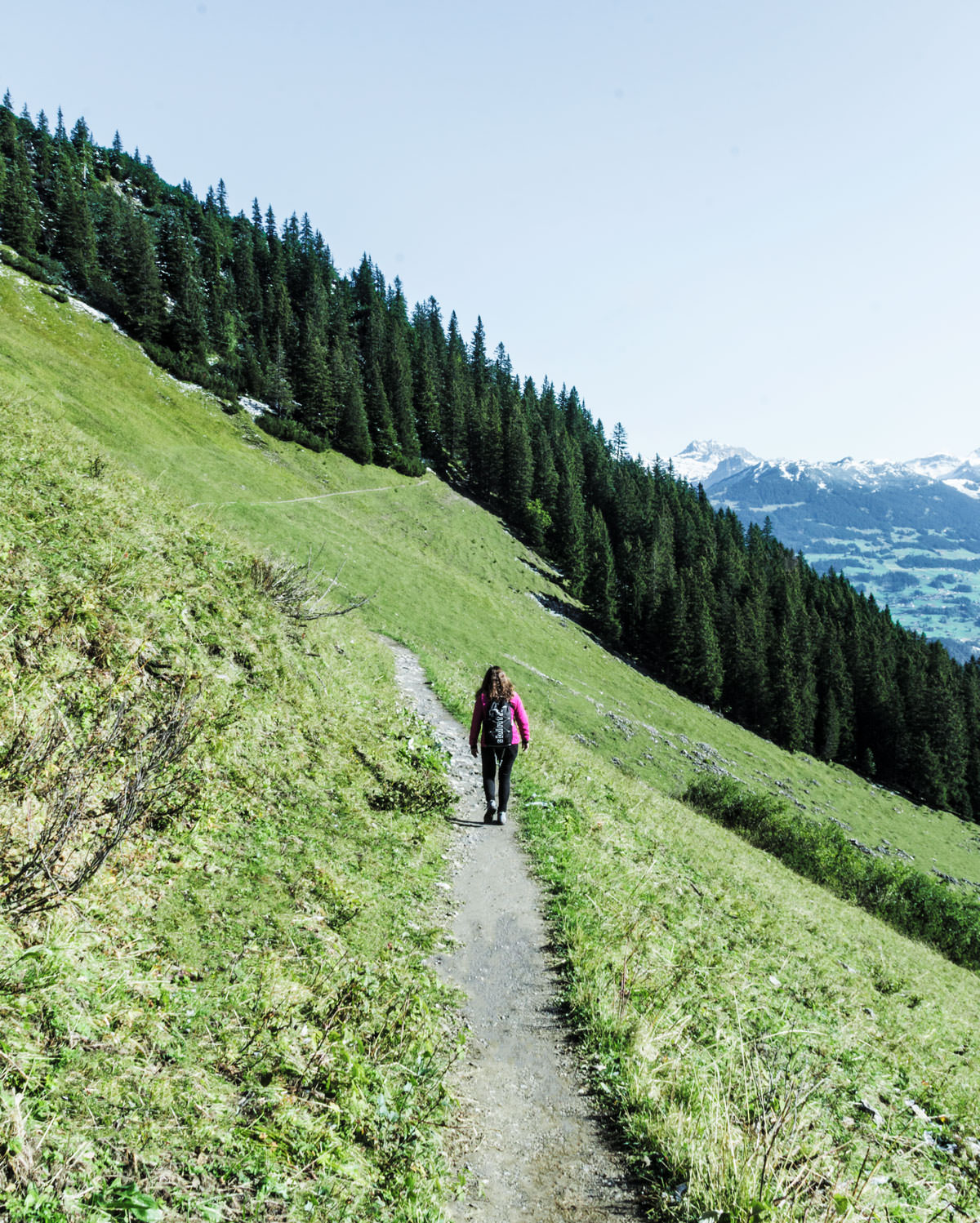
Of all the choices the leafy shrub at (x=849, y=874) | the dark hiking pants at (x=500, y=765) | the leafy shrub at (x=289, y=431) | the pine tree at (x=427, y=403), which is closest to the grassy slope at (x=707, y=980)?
the dark hiking pants at (x=500, y=765)

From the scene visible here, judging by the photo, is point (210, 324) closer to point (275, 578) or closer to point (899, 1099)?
point (275, 578)

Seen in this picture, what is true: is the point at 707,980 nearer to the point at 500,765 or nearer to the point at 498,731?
the point at 500,765

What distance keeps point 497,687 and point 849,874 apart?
3313 cm

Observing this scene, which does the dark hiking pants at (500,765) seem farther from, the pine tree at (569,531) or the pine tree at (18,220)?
the pine tree at (18,220)

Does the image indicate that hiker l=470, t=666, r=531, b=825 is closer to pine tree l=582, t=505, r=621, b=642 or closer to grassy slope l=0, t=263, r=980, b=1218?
grassy slope l=0, t=263, r=980, b=1218

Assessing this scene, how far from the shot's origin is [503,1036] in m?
5.84

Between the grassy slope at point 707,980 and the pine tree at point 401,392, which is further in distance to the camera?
the pine tree at point 401,392

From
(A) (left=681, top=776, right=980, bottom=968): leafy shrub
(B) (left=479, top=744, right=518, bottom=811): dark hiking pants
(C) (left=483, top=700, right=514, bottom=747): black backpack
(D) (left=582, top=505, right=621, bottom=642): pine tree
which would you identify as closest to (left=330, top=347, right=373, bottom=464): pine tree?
(D) (left=582, top=505, right=621, bottom=642): pine tree

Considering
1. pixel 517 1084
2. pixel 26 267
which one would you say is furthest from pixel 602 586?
pixel 517 1084

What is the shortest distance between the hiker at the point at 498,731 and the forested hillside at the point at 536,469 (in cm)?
7175

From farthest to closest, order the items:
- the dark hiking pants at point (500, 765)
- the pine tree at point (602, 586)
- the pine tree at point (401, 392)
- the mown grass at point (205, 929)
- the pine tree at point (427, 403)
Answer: the pine tree at point (427, 403), the pine tree at point (401, 392), the pine tree at point (602, 586), the dark hiking pants at point (500, 765), the mown grass at point (205, 929)

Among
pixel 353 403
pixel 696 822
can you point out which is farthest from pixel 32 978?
pixel 353 403

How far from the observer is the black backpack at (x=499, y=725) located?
11258mm

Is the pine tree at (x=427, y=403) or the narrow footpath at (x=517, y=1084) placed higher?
the pine tree at (x=427, y=403)
